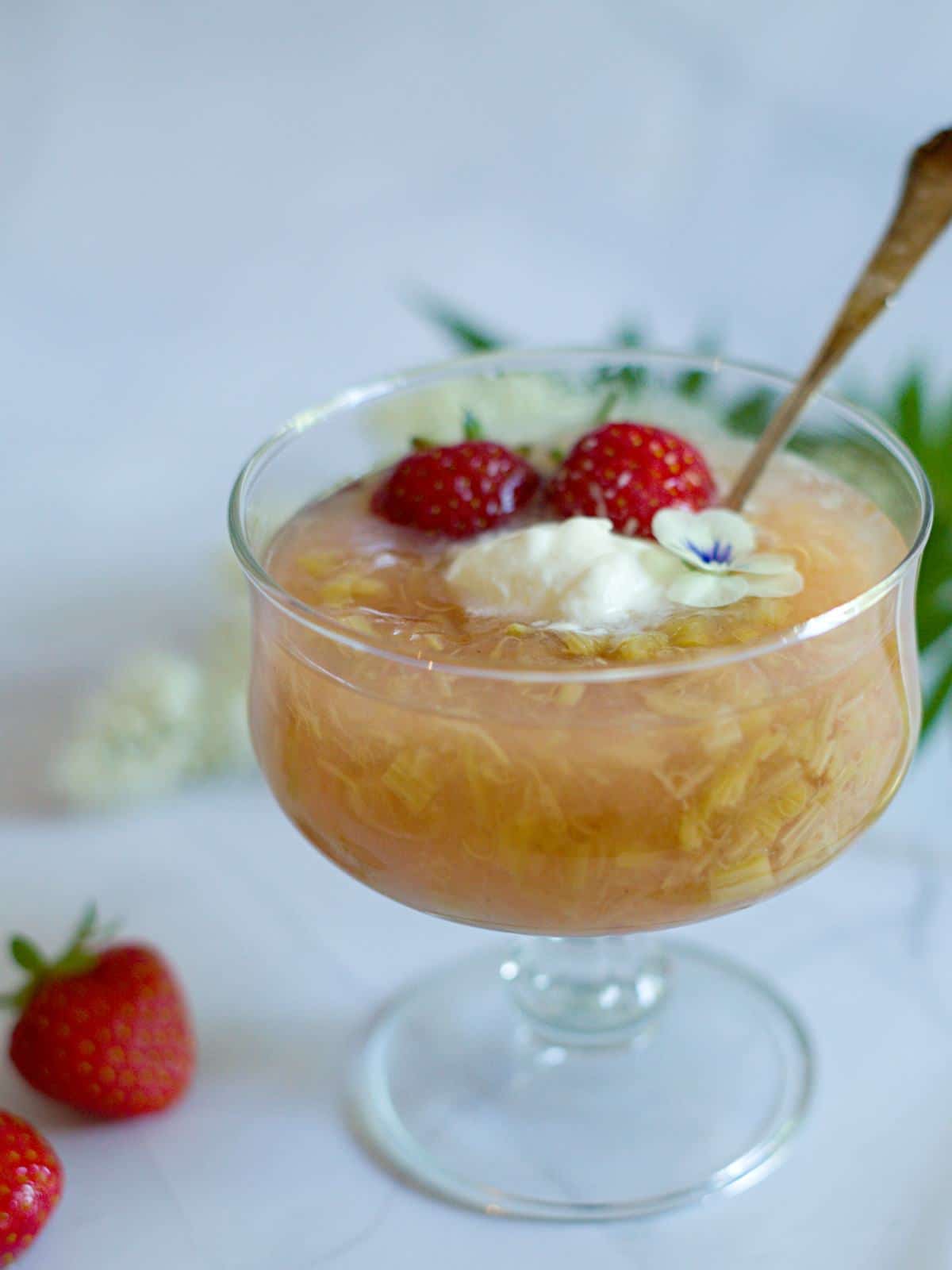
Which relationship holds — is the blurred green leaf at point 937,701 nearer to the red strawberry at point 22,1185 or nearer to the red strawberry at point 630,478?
the red strawberry at point 630,478

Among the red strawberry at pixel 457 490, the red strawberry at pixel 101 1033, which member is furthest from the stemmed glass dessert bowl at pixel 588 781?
the red strawberry at pixel 101 1033

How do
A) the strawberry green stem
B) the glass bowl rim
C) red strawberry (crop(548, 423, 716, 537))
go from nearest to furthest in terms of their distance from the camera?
1. the glass bowl rim
2. red strawberry (crop(548, 423, 716, 537))
3. the strawberry green stem

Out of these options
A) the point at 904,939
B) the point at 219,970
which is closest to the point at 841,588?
the point at 904,939

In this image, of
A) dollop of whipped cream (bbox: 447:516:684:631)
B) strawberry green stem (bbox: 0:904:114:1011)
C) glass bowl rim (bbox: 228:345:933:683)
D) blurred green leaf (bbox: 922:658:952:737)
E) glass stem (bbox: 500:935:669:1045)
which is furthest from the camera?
blurred green leaf (bbox: 922:658:952:737)

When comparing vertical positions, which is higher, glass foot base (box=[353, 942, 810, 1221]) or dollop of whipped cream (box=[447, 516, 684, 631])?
dollop of whipped cream (box=[447, 516, 684, 631])

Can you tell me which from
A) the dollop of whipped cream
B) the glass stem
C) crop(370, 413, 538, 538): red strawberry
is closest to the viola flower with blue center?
the dollop of whipped cream

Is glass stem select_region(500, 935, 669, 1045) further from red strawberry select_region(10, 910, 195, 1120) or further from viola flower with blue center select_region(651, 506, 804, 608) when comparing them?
viola flower with blue center select_region(651, 506, 804, 608)

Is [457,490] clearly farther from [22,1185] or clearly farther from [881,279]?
[22,1185]

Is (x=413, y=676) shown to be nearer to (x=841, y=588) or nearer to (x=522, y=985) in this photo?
(x=841, y=588)
